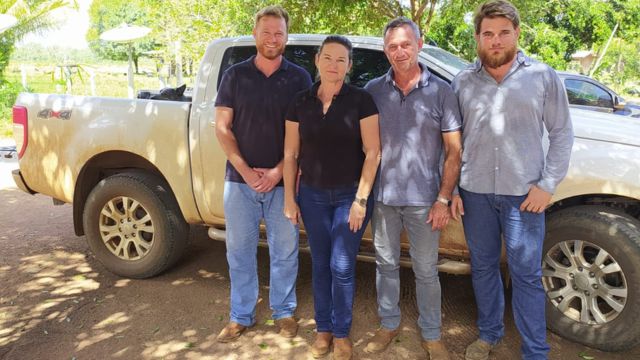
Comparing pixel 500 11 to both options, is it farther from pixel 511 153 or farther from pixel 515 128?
pixel 511 153

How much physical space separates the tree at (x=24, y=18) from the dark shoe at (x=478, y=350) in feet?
44.1

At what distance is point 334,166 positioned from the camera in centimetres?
293

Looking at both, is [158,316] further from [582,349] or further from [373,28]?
[373,28]

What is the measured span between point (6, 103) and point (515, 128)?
14634 millimetres

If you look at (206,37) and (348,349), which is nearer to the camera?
(348,349)

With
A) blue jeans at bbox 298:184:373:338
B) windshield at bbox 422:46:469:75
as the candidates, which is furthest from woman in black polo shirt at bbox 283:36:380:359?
windshield at bbox 422:46:469:75

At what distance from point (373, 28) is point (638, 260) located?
7613mm

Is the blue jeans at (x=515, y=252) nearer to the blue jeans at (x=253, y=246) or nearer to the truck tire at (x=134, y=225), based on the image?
the blue jeans at (x=253, y=246)

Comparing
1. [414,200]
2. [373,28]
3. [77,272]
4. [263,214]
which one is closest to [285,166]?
[263,214]

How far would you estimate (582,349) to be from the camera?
11.0 ft

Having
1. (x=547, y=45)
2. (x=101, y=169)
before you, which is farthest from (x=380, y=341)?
(x=547, y=45)

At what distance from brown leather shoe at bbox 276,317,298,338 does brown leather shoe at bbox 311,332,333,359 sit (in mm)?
233

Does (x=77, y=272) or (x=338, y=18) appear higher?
(x=338, y=18)

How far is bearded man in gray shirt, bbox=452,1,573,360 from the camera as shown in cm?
276
